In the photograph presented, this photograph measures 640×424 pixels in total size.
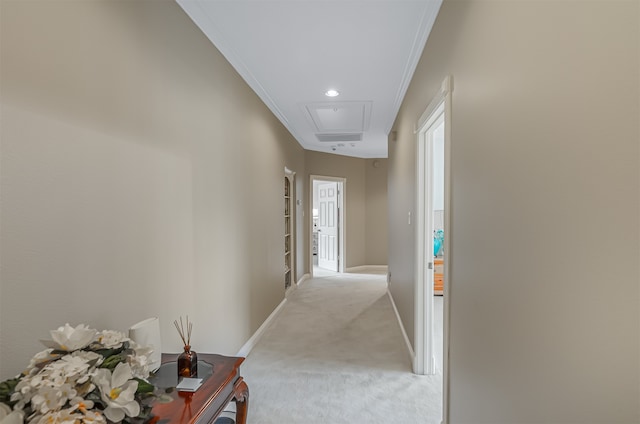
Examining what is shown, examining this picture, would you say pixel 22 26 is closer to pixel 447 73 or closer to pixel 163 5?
pixel 163 5

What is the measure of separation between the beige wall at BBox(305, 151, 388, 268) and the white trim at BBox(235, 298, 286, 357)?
3.40 meters

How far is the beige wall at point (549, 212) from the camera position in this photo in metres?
0.61

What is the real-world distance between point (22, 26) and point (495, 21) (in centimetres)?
156

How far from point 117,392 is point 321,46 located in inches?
97.6

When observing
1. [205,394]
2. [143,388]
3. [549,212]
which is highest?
[549,212]

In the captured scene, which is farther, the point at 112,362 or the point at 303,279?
the point at 303,279

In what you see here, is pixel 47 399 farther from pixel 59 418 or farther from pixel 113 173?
pixel 113 173

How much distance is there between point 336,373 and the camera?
2.82 m

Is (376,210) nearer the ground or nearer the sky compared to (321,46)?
nearer the ground

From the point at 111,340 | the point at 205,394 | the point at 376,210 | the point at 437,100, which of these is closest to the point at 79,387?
the point at 111,340

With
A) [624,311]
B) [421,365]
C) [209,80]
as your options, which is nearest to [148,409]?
Answer: [624,311]

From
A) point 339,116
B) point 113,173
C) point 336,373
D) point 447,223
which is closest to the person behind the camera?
point 113,173

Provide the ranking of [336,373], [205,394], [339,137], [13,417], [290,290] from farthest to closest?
[339,137], [290,290], [336,373], [205,394], [13,417]

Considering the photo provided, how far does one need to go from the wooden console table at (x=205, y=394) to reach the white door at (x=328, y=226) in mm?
6070
